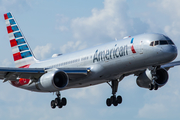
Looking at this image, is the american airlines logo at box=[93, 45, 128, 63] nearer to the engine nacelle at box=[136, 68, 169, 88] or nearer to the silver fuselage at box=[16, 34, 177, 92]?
the silver fuselage at box=[16, 34, 177, 92]

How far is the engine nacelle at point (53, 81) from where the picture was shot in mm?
35688

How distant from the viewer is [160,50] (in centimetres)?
3266

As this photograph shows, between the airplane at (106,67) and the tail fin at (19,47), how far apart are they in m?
4.20

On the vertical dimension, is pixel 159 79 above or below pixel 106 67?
below

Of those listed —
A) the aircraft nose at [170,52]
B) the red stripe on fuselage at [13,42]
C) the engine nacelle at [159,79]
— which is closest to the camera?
the aircraft nose at [170,52]

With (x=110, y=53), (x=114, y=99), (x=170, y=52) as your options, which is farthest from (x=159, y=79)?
(x=170, y=52)

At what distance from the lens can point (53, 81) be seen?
35.7 m

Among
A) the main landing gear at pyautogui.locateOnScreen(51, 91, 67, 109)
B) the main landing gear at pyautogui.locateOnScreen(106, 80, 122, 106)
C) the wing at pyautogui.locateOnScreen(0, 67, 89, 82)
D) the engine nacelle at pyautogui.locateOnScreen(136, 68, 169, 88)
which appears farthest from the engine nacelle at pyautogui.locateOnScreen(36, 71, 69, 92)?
the engine nacelle at pyautogui.locateOnScreen(136, 68, 169, 88)

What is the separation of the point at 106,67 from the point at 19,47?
1806 cm

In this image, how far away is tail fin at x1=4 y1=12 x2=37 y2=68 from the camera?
162 ft

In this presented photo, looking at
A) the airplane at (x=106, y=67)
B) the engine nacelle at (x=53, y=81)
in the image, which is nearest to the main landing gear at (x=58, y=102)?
the airplane at (x=106, y=67)

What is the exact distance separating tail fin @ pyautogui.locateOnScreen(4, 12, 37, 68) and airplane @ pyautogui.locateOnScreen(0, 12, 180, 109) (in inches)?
165

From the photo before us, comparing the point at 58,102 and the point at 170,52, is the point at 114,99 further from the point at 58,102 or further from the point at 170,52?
the point at 170,52

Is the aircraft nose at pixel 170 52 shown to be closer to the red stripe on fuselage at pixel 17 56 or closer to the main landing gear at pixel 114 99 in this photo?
the main landing gear at pixel 114 99
